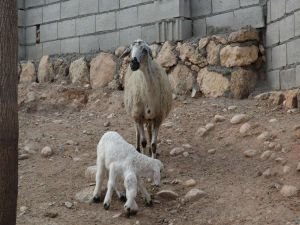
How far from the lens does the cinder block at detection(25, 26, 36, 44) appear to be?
10745mm

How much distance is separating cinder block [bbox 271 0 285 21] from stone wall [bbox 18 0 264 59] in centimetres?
26

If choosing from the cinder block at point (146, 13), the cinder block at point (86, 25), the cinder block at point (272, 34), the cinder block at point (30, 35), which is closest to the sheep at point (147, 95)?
the cinder block at point (272, 34)

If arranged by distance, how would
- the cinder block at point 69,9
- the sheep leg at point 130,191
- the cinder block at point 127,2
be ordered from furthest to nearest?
the cinder block at point 69,9, the cinder block at point 127,2, the sheep leg at point 130,191

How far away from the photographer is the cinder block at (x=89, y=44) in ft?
31.9

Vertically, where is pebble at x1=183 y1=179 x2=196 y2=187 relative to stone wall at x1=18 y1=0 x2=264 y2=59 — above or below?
below

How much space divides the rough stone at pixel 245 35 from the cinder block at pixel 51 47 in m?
3.75

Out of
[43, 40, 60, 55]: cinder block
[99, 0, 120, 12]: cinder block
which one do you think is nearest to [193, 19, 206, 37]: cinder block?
[99, 0, 120, 12]: cinder block

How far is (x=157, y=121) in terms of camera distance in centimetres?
655

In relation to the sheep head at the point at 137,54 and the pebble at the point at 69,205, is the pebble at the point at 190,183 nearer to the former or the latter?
the pebble at the point at 69,205

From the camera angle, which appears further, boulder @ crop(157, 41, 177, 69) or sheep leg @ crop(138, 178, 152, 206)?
boulder @ crop(157, 41, 177, 69)

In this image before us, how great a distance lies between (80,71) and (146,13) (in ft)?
5.51

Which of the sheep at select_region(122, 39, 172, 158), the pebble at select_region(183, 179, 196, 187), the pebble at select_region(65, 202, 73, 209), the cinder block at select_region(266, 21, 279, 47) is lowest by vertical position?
the pebble at select_region(65, 202, 73, 209)

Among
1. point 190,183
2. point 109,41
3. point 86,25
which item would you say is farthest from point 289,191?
point 86,25

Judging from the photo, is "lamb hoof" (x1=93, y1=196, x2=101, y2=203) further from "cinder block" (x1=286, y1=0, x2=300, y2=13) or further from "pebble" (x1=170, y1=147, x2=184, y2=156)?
"cinder block" (x1=286, y1=0, x2=300, y2=13)
